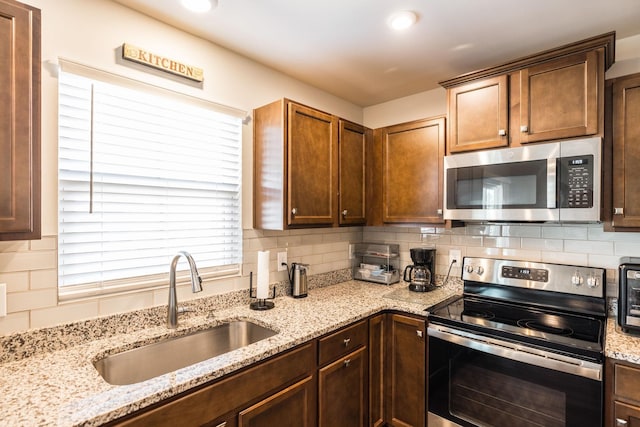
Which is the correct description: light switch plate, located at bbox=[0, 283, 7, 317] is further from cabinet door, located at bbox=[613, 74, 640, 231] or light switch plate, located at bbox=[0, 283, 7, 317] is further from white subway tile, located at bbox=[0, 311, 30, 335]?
cabinet door, located at bbox=[613, 74, 640, 231]

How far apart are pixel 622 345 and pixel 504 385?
1.77 ft

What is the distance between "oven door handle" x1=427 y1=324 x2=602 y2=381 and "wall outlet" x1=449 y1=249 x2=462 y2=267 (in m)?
0.80

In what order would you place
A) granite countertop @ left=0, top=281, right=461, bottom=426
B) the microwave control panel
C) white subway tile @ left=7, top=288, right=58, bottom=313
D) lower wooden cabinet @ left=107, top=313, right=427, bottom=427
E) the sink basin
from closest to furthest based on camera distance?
granite countertop @ left=0, top=281, right=461, bottom=426 < lower wooden cabinet @ left=107, top=313, right=427, bottom=427 < white subway tile @ left=7, top=288, right=58, bottom=313 < the sink basin < the microwave control panel

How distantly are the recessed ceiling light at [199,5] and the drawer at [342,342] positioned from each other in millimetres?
1742

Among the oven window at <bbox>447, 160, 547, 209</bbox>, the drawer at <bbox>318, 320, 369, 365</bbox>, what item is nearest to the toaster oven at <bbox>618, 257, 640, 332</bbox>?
the oven window at <bbox>447, 160, 547, 209</bbox>

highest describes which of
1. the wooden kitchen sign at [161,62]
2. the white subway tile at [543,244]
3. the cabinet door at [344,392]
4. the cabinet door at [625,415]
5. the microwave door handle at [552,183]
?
the wooden kitchen sign at [161,62]

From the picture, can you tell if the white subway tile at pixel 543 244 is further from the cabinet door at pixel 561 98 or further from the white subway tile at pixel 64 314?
the white subway tile at pixel 64 314

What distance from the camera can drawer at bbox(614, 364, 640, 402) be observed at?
138 centimetres

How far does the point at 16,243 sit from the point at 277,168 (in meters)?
1.27

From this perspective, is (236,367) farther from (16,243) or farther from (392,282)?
(392,282)

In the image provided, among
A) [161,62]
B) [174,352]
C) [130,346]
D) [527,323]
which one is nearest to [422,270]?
[527,323]

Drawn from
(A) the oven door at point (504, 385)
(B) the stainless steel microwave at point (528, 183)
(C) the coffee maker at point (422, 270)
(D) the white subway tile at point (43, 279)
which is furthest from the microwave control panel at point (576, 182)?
(D) the white subway tile at point (43, 279)

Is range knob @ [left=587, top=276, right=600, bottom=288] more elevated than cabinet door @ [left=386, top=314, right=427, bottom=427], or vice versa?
range knob @ [left=587, top=276, right=600, bottom=288]

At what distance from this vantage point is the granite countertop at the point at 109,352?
101cm
